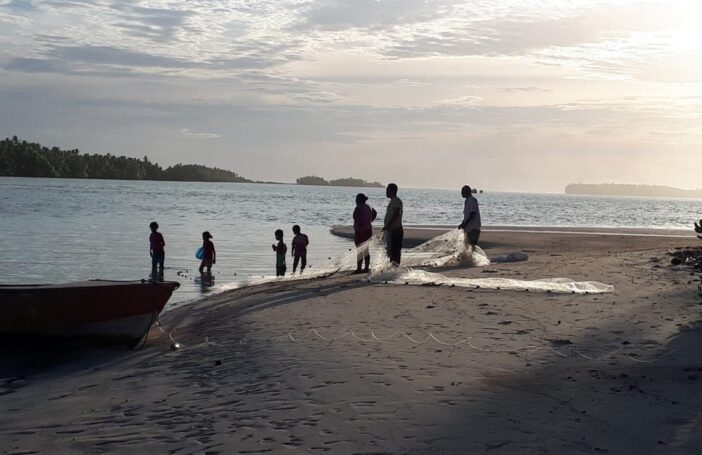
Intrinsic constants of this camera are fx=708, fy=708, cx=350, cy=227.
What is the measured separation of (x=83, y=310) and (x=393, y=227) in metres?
7.20

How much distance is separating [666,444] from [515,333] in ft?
13.0

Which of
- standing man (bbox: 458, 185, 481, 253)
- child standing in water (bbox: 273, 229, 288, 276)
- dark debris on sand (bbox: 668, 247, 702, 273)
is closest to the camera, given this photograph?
dark debris on sand (bbox: 668, 247, 702, 273)

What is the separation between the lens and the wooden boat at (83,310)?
9969 millimetres

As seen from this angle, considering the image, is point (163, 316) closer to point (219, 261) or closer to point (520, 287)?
point (520, 287)

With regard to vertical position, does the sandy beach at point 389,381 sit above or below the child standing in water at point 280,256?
below

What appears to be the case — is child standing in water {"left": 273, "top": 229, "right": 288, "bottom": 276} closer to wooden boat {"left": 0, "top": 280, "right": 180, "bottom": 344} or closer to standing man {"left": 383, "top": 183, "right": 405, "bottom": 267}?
standing man {"left": 383, "top": 183, "right": 405, "bottom": 267}

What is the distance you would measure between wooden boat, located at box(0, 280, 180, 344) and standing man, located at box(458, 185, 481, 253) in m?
8.72

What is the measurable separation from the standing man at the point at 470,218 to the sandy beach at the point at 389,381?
17.1 feet

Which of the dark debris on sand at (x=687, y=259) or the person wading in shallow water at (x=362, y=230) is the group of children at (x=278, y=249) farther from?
the dark debris on sand at (x=687, y=259)

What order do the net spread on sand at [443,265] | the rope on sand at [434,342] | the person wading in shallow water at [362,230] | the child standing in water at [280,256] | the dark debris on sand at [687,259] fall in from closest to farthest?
the rope on sand at [434,342], the net spread on sand at [443,265], the dark debris on sand at [687,259], the person wading in shallow water at [362,230], the child standing in water at [280,256]

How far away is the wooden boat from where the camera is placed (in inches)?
392

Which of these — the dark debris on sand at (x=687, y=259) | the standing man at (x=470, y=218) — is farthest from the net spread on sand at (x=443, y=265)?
the dark debris on sand at (x=687, y=259)

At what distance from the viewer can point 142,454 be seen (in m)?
5.50

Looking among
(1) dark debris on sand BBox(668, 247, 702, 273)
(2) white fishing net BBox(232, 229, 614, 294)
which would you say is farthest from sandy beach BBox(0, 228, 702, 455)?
(1) dark debris on sand BBox(668, 247, 702, 273)
